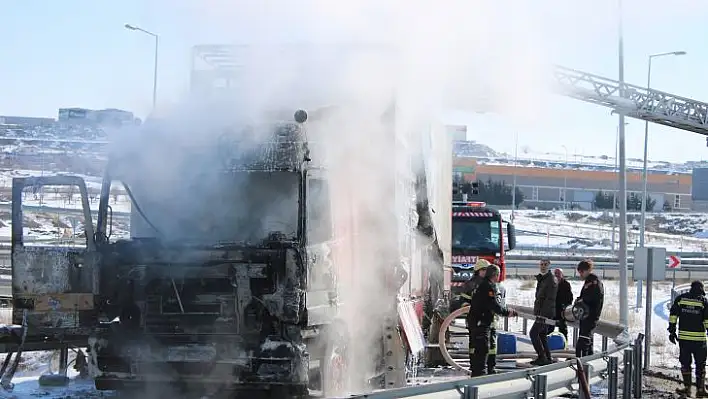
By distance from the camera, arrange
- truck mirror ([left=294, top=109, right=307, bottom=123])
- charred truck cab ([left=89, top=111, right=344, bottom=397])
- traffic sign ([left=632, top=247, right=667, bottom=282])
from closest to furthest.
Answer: charred truck cab ([left=89, top=111, right=344, bottom=397]) < truck mirror ([left=294, top=109, right=307, bottom=123]) < traffic sign ([left=632, top=247, right=667, bottom=282])

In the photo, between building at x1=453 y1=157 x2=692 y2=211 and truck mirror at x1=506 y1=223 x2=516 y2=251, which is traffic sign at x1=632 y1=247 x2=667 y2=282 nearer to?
truck mirror at x1=506 y1=223 x2=516 y2=251

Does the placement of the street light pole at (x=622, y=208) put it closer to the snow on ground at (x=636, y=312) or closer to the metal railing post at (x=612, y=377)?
the snow on ground at (x=636, y=312)

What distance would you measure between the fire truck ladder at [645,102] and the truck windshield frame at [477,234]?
688 cm

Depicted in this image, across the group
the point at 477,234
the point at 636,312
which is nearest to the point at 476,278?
the point at 477,234

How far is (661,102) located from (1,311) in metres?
22.8

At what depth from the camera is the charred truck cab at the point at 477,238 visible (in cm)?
2269

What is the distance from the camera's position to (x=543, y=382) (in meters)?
7.61

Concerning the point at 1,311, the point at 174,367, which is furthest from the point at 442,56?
the point at 1,311

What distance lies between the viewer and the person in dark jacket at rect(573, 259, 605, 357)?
12016 mm

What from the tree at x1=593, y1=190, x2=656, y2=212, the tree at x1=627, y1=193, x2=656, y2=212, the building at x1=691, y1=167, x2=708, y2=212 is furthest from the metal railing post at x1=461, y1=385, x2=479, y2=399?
the tree at x1=593, y1=190, x2=656, y2=212

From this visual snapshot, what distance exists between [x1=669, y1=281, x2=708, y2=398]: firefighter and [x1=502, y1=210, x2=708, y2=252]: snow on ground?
1564 inches

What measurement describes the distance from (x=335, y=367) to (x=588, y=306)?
4.49 meters

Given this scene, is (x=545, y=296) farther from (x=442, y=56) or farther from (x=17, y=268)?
(x=17, y=268)

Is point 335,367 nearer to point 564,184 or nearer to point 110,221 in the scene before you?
point 110,221
